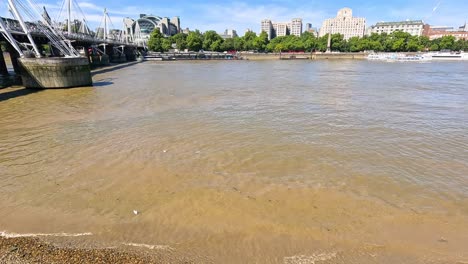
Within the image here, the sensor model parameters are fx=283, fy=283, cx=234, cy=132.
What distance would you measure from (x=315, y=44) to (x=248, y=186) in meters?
145

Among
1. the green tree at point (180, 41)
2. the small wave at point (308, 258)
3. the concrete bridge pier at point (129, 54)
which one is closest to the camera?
the small wave at point (308, 258)

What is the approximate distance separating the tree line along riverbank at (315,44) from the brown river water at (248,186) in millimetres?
132249

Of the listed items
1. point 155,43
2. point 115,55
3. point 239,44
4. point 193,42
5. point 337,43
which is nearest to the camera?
point 115,55

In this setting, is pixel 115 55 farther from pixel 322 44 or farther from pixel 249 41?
pixel 322 44

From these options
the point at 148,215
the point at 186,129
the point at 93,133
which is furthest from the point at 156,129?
the point at 148,215

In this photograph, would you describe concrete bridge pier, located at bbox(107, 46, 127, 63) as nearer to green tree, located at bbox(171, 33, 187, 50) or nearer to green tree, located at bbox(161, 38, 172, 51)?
green tree, located at bbox(161, 38, 172, 51)

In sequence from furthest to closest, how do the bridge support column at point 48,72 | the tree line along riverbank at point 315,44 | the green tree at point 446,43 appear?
1. the green tree at point 446,43
2. the tree line along riverbank at point 315,44
3. the bridge support column at point 48,72

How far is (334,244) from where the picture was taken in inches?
184

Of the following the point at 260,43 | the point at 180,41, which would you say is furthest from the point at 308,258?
the point at 180,41

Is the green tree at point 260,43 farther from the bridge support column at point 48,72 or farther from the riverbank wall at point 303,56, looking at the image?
the bridge support column at point 48,72

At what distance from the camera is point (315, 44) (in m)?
139

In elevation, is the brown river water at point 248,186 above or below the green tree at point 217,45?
below

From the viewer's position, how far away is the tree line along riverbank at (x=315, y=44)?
134500mm

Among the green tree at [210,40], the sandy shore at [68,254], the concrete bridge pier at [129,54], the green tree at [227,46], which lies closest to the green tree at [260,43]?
the green tree at [227,46]
